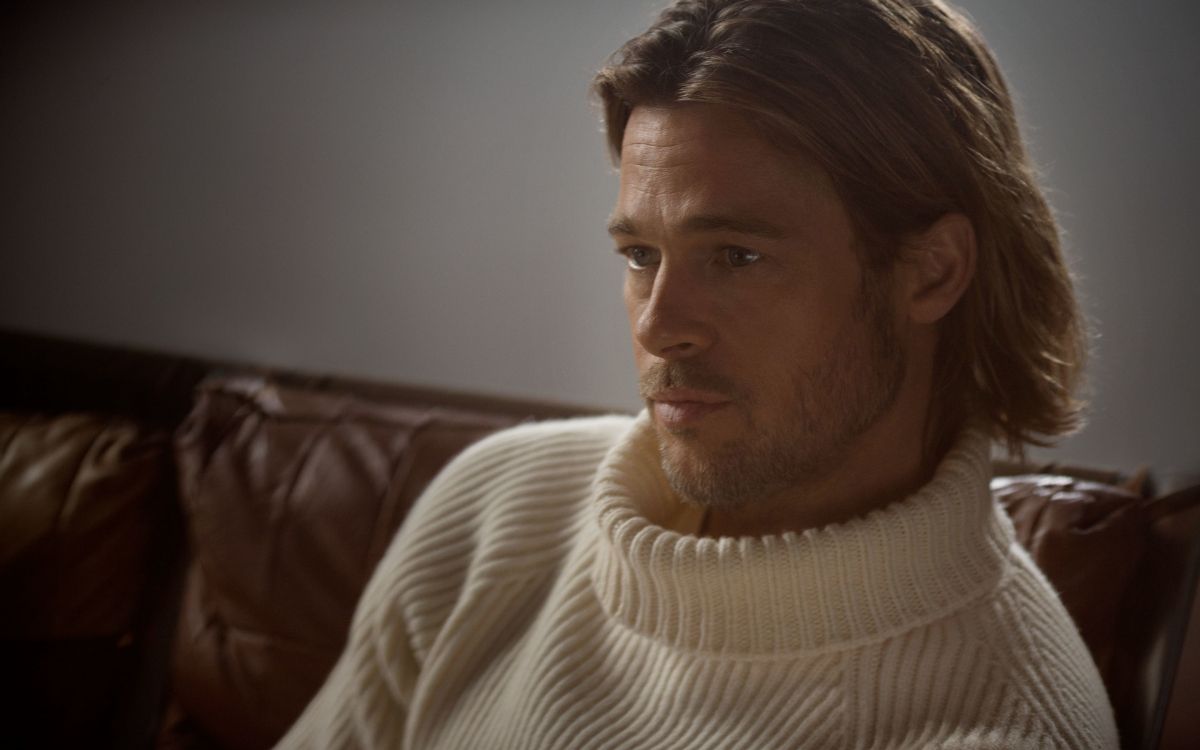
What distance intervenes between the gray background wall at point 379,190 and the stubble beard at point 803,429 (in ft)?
1.77

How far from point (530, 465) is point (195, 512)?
2.10ft

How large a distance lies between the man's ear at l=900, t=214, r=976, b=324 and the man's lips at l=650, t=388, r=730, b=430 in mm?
232

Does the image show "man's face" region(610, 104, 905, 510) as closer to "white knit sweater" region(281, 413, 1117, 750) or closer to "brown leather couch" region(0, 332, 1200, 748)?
"white knit sweater" region(281, 413, 1117, 750)

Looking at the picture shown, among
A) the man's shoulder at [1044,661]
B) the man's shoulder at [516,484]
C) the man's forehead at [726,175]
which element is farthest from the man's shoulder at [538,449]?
the man's shoulder at [1044,661]

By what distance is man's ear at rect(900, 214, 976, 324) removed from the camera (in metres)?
1.03

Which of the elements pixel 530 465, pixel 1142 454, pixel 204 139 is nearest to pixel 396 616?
pixel 530 465

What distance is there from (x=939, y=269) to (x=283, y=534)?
1.00 meters

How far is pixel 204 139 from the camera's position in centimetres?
206

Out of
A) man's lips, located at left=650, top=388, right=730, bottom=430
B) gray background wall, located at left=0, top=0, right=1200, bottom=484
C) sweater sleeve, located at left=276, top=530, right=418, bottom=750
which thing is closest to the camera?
man's lips, located at left=650, top=388, right=730, bottom=430

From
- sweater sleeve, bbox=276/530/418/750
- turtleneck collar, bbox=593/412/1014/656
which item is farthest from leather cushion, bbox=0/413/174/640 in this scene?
turtleneck collar, bbox=593/412/1014/656

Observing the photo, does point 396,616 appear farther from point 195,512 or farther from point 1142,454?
point 1142,454

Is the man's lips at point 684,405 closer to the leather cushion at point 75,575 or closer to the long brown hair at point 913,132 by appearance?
the long brown hair at point 913,132

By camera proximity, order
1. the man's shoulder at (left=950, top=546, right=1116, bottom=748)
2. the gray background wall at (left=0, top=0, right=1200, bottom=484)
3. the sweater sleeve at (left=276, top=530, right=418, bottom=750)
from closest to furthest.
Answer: the man's shoulder at (left=950, top=546, right=1116, bottom=748)
the sweater sleeve at (left=276, top=530, right=418, bottom=750)
the gray background wall at (left=0, top=0, right=1200, bottom=484)

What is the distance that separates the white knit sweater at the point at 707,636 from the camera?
90cm
